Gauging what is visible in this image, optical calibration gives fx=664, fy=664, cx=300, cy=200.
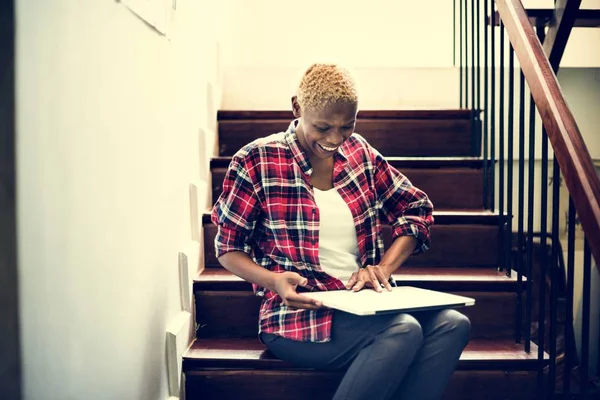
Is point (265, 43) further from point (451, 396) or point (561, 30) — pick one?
point (451, 396)

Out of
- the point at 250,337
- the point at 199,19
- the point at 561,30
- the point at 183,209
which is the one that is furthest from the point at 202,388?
the point at 561,30

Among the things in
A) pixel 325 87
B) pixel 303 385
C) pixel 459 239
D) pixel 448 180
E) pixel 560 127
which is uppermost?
pixel 325 87

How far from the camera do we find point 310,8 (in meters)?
4.20

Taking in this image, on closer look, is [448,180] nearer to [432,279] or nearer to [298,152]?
[432,279]

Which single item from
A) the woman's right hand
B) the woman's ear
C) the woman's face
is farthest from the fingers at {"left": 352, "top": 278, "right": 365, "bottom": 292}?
the woman's ear

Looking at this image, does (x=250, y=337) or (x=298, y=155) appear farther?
(x=250, y=337)

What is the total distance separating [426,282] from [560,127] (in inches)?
28.3

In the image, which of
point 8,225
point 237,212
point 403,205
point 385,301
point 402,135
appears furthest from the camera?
point 402,135

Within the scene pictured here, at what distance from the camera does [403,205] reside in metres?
1.82

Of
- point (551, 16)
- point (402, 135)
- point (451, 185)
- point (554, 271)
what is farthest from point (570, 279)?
point (402, 135)

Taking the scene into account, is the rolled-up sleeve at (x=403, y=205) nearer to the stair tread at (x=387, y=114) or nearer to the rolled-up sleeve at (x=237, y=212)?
the rolled-up sleeve at (x=237, y=212)

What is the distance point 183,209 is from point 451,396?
964mm

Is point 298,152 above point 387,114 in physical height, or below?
below

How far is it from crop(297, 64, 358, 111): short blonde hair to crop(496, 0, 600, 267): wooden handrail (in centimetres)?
47
